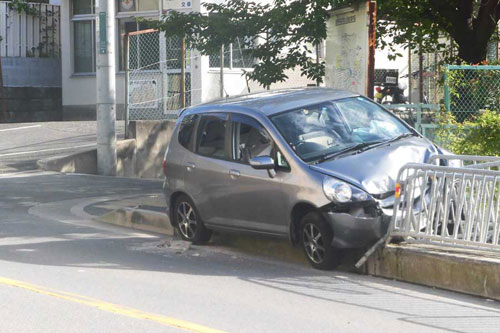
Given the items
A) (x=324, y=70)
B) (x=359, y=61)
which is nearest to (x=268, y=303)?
(x=359, y=61)

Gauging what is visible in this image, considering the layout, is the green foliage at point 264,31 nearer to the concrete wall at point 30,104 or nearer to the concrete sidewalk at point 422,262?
the concrete sidewalk at point 422,262

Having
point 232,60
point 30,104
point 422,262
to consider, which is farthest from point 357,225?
point 30,104

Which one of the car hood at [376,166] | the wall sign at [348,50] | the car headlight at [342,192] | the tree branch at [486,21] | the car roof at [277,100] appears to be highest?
the tree branch at [486,21]

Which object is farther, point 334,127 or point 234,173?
point 234,173

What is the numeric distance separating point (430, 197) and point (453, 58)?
11059 mm

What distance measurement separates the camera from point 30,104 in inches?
1093

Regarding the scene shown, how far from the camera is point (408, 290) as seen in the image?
858 centimetres

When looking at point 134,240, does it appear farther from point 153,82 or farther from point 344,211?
point 153,82

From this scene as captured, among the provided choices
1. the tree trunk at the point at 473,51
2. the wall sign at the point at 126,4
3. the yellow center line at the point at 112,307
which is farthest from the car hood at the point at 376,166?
the wall sign at the point at 126,4

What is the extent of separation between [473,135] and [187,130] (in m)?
4.40

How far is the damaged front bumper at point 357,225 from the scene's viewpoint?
895 centimetres

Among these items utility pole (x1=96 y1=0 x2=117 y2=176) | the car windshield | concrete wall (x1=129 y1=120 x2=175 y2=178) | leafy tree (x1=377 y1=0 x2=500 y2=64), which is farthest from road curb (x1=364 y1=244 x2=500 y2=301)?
concrete wall (x1=129 y1=120 x2=175 y2=178)

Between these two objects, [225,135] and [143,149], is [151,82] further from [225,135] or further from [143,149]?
[225,135]

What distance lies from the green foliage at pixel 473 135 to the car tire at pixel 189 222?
421cm
